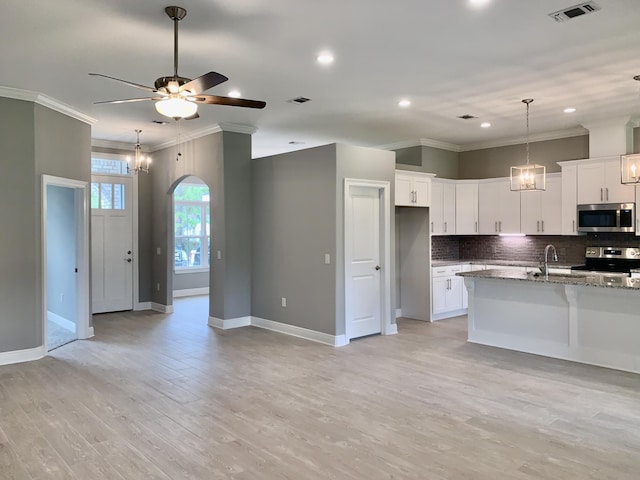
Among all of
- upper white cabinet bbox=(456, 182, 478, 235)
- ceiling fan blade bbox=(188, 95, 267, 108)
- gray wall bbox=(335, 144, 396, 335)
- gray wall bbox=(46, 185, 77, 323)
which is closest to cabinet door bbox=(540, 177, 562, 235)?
upper white cabinet bbox=(456, 182, 478, 235)

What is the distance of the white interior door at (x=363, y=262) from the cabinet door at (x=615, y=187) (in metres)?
3.14

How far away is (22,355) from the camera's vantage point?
548 cm

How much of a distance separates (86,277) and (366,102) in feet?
14.4

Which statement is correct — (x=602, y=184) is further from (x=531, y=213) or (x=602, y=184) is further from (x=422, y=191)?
(x=422, y=191)

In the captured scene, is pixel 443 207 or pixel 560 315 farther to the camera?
pixel 443 207

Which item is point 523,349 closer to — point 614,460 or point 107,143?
point 614,460

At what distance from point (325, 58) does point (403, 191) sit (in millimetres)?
3233

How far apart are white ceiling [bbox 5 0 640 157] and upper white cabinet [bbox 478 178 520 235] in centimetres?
146

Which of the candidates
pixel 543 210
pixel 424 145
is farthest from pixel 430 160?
pixel 543 210

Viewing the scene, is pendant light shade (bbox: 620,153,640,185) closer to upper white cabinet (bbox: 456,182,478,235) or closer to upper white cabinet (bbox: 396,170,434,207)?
upper white cabinet (bbox: 396,170,434,207)

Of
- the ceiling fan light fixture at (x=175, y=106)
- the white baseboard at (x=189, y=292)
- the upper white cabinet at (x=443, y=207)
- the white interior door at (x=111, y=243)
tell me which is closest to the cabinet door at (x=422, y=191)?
the upper white cabinet at (x=443, y=207)

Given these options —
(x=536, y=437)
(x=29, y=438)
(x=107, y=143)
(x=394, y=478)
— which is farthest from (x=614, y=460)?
(x=107, y=143)

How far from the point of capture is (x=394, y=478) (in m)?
2.86

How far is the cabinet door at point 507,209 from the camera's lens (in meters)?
7.86
